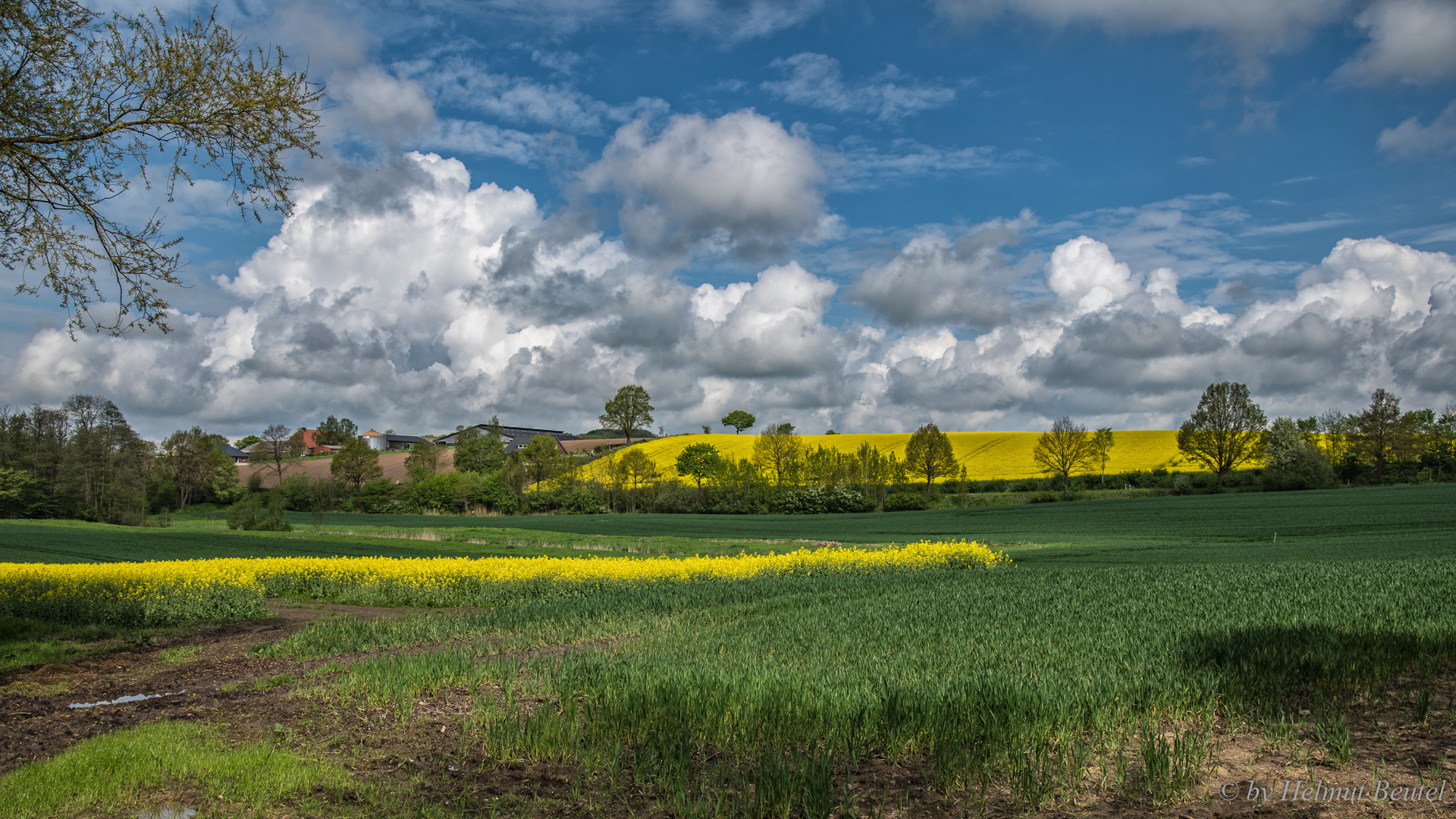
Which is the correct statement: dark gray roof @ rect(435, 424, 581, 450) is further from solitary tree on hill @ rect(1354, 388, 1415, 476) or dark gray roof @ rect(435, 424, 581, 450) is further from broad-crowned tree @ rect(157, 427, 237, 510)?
solitary tree on hill @ rect(1354, 388, 1415, 476)

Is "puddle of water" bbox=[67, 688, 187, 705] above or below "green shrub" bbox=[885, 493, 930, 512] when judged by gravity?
above

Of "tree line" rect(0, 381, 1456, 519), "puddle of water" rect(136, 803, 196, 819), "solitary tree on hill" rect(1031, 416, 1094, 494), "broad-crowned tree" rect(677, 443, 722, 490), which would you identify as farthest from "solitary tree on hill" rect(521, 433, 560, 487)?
"puddle of water" rect(136, 803, 196, 819)

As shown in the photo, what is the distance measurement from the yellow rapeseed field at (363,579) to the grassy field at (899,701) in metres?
4.16

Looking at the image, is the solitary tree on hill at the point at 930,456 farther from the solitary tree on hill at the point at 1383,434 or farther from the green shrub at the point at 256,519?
the green shrub at the point at 256,519

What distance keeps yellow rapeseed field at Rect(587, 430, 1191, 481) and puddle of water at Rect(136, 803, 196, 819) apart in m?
74.3

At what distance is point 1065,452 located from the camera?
230ft

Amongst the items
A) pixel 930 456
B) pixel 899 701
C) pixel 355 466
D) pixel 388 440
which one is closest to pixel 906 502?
pixel 930 456

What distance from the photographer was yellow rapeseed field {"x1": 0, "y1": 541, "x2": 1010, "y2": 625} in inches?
585

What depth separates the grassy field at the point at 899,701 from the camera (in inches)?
191

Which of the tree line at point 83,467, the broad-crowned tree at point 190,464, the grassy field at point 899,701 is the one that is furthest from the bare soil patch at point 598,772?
the broad-crowned tree at point 190,464

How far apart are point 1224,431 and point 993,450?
72.0 ft

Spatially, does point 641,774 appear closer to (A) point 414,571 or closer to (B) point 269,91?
(B) point 269,91

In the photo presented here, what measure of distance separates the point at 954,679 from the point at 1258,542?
33.4 m

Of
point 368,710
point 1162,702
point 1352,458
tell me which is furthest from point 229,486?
point 1352,458
